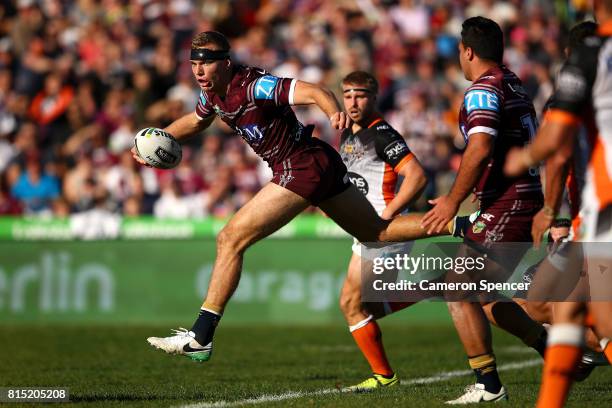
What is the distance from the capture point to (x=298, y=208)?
856 centimetres

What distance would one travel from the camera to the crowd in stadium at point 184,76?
18.1 metres

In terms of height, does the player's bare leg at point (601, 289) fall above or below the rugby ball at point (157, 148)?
below

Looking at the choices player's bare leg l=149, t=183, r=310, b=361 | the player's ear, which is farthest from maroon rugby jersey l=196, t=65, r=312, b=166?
the player's ear

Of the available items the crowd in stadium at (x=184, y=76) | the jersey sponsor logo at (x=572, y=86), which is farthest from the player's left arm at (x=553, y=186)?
the crowd in stadium at (x=184, y=76)

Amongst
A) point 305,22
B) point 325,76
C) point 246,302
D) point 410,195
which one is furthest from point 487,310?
point 305,22

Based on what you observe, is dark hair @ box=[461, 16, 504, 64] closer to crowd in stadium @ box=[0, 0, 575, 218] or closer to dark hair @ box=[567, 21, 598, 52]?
dark hair @ box=[567, 21, 598, 52]

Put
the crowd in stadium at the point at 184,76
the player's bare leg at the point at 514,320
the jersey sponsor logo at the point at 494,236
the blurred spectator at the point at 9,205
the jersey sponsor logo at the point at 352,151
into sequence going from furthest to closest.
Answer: the blurred spectator at the point at 9,205 < the crowd in stadium at the point at 184,76 < the jersey sponsor logo at the point at 352,151 < the player's bare leg at the point at 514,320 < the jersey sponsor logo at the point at 494,236

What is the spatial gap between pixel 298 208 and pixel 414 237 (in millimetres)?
1002

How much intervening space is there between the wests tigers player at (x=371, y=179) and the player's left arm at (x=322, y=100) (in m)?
1.31

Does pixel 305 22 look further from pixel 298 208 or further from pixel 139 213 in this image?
pixel 298 208

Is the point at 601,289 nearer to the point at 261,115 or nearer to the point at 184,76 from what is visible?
the point at 261,115

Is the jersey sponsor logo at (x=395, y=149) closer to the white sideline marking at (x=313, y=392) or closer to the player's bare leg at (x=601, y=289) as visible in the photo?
the white sideline marking at (x=313, y=392)

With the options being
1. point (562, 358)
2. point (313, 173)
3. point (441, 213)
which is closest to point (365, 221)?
point (313, 173)

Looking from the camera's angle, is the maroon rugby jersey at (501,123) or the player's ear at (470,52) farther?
the player's ear at (470,52)
